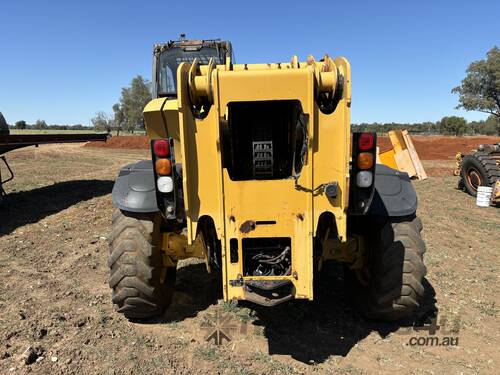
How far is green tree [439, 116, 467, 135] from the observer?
53.9 meters

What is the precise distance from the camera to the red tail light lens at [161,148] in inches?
118

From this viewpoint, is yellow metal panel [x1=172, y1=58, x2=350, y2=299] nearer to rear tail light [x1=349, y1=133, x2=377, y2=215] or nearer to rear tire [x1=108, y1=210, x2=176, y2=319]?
rear tail light [x1=349, y1=133, x2=377, y2=215]

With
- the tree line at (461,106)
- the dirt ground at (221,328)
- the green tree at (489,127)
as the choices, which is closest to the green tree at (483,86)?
the tree line at (461,106)

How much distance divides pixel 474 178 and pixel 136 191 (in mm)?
9903

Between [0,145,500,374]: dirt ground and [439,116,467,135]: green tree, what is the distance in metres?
53.2

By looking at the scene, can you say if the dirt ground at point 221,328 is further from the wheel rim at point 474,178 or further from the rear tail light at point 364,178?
the wheel rim at point 474,178

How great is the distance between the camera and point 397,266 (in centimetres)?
357

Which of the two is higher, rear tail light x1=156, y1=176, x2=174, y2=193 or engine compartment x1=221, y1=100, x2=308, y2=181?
engine compartment x1=221, y1=100, x2=308, y2=181

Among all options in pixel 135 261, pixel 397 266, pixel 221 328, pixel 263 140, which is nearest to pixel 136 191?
pixel 135 261

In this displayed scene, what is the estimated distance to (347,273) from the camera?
14.6ft

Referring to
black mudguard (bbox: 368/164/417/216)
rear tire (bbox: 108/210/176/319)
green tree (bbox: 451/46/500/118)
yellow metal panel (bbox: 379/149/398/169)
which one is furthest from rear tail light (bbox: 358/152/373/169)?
green tree (bbox: 451/46/500/118)

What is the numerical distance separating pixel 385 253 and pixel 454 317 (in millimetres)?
1204

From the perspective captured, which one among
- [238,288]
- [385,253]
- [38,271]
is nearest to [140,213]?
[238,288]

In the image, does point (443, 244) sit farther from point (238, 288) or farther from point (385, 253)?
point (238, 288)
